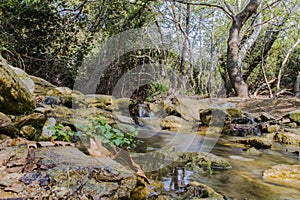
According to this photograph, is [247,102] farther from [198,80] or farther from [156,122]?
[198,80]

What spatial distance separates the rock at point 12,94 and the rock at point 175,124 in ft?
11.6

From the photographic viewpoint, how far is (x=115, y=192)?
5.63 feet

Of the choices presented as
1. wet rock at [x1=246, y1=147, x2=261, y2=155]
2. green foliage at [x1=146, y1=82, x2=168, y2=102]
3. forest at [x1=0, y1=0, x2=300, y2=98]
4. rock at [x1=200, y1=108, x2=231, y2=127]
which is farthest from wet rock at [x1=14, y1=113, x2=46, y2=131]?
green foliage at [x1=146, y1=82, x2=168, y2=102]

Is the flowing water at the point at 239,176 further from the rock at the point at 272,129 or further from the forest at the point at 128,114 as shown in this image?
the rock at the point at 272,129

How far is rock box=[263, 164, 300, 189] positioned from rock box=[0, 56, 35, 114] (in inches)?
112

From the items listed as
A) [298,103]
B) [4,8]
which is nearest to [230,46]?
[298,103]

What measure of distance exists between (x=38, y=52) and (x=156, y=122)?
4.00m

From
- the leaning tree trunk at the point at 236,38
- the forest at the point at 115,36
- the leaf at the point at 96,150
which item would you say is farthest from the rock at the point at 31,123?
the leaning tree trunk at the point at 236,38

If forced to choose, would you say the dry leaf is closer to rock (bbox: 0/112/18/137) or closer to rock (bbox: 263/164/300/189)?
rock (bbox: 0/112/18/137)

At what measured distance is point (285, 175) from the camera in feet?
8.82

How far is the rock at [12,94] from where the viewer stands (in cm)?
255

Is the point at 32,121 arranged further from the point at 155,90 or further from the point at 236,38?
the point at 155,90

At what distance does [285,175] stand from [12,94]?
3.05 m

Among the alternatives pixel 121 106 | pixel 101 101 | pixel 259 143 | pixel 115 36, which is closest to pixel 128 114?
pixel 121 106
